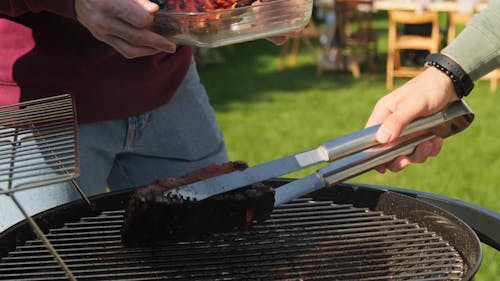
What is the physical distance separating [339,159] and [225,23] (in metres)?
0.33

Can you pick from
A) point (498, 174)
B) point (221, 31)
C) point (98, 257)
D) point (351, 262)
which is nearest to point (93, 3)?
point (221, 31)

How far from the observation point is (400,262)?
1424mm

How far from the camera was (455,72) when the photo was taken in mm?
1451

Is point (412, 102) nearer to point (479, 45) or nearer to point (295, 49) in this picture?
point (479, 45)

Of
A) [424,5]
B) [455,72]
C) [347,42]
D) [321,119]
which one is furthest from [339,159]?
[347,42]

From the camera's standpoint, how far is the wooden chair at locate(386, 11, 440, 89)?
7.00m

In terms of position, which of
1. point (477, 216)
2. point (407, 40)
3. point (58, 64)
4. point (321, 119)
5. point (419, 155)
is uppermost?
point (58, 64)

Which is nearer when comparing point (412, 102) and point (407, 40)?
point (412, 102)

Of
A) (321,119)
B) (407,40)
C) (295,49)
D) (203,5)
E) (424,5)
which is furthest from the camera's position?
(295,49)

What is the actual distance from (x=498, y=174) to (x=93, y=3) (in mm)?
3574

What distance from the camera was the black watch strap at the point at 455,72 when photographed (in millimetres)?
1450

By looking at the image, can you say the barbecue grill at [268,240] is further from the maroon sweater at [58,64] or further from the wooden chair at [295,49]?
the wooden chair at [295,49]

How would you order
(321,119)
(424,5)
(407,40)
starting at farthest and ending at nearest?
1. (407,40)
2. (424,5)
3. (321,119)

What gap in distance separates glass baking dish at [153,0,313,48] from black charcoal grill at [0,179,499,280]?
1.33 ft
